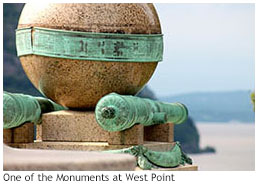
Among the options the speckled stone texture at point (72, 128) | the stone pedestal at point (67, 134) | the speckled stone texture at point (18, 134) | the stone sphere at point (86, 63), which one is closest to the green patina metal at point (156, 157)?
the stone pedestal at point (67, 134)

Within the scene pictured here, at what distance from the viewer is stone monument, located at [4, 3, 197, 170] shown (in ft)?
33.3

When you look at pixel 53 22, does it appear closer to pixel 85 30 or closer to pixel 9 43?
pixel 85 30

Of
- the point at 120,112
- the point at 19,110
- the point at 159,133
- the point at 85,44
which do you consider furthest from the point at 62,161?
the point at 159,133

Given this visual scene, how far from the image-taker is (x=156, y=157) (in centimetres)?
1021

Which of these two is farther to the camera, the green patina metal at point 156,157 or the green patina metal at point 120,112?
the green patina metal at point 156,157

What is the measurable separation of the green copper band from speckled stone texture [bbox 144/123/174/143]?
126cm

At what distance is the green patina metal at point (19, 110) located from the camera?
9836 mm

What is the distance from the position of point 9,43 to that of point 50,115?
12328mm

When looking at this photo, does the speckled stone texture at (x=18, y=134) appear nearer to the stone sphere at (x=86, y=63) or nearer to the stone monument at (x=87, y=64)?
the stone monument at (x=87, y=64)

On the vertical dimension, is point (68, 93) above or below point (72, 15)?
below

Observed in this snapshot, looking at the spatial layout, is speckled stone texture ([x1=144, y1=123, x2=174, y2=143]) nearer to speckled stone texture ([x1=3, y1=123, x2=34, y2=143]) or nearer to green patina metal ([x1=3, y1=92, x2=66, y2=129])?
green patina metal ([x1=3, y1=92, x2=66, y2=129])

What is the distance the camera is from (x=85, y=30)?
1013 cm
